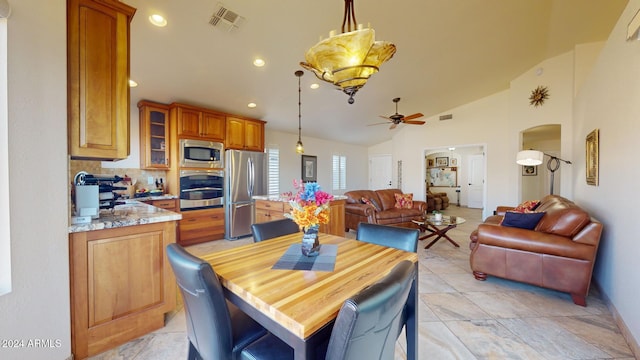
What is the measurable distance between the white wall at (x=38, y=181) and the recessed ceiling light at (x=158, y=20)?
97 centimetres

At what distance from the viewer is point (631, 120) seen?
5.90ft

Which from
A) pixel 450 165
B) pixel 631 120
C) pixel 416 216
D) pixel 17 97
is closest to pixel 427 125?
pixel 416 216

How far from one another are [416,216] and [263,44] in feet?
13.0

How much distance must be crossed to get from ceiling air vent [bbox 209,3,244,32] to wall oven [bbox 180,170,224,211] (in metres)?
2.33

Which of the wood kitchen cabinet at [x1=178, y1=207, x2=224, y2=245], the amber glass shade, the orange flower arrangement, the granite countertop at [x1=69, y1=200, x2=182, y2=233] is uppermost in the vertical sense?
the amber glass shade

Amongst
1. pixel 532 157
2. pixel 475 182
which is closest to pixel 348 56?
pixel 532 157

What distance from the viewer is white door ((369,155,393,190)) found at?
830 centimetres

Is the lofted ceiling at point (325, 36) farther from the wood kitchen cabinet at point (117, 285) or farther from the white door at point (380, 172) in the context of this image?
the white door at point (380, 172)

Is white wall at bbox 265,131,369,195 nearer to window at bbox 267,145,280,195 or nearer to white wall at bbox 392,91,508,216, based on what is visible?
window at bbox 267,145,280,195

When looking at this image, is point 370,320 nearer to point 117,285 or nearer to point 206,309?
point 206,309

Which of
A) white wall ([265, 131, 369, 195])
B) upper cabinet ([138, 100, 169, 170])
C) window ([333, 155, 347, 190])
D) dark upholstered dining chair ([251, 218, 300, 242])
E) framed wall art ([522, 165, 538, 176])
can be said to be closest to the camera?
dark upholstered dining chair ([251, 218, 300, 242])

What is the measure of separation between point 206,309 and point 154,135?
3.85 metres

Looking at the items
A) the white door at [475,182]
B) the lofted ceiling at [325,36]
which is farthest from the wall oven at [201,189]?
the white door at [475,182]

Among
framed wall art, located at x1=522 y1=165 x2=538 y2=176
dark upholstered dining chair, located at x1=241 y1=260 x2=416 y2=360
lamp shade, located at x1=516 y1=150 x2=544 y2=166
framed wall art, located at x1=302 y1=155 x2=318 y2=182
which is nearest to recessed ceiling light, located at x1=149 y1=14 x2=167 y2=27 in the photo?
dark upholstered dining chair, located at x1=241 y1=260 x2=416 y2=360
